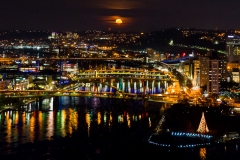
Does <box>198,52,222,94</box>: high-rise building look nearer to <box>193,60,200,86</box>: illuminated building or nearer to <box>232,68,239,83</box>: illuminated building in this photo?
<box>193,60,200,86</box>: illuminated building

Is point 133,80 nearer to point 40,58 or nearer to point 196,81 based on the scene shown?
point 196,81

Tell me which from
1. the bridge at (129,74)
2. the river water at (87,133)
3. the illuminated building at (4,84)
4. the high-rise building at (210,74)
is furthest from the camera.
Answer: the bridge at (129,74)

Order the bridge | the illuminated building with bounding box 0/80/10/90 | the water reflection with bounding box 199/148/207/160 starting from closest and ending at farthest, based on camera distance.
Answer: the water reflection with bounding box 199/148/207/160, the illuminated building with bounding box 0/80/10/90, the bridge

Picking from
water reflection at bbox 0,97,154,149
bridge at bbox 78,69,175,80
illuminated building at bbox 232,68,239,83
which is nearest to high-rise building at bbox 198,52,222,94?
illuminated building at bbox 232,68,239,83

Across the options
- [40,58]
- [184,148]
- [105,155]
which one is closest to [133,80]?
[40,58]

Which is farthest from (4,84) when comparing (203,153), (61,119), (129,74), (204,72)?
(203,153)

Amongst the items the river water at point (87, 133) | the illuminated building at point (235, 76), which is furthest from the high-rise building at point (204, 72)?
the river water at point (87, 133)

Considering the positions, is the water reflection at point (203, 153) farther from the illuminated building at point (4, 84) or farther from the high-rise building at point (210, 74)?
the illuminated building at point (4, 84)

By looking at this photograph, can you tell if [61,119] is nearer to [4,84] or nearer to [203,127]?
[203,127]
